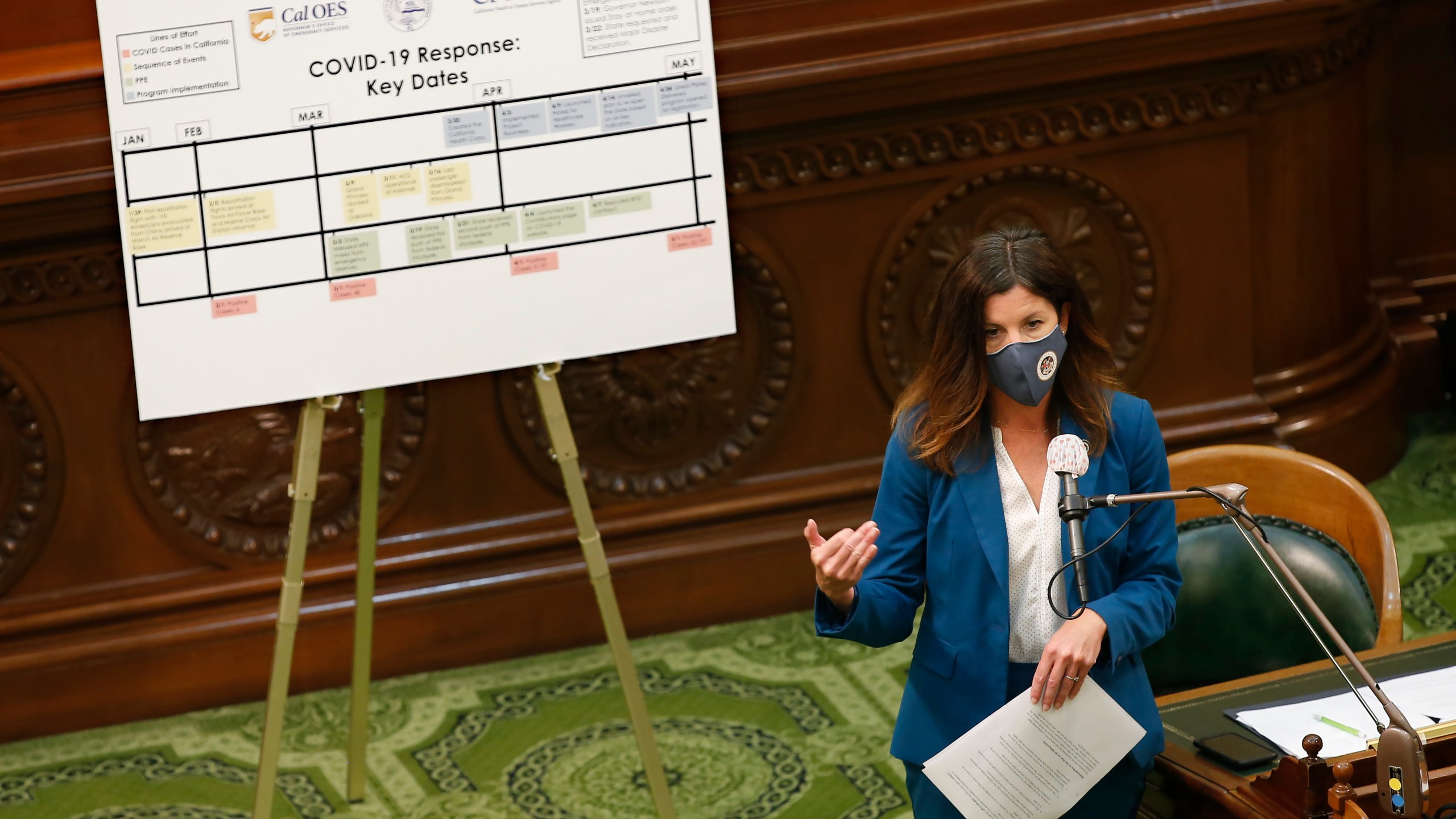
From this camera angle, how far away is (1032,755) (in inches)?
88.3

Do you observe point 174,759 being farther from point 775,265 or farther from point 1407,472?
point 1407,472

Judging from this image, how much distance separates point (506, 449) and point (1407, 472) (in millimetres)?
2994

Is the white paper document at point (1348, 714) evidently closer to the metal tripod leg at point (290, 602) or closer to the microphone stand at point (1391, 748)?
the microphone stand at point (1391, 748)

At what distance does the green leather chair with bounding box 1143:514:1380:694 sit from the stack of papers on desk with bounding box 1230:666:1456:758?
18.3 inches

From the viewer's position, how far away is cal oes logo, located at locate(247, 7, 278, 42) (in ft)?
10.3

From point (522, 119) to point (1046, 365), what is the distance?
149 cm

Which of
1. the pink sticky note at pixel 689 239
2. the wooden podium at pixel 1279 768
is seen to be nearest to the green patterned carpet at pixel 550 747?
the wooden podium at pixel 1279 768

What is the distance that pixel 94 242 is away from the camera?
4055 millimetres

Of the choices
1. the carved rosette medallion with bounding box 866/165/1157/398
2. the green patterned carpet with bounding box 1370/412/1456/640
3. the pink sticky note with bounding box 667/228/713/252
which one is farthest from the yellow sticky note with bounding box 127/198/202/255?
the green patterned carpet with bounding box 1370/412/1456/640

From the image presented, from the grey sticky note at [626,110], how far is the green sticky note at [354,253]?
0.56 m

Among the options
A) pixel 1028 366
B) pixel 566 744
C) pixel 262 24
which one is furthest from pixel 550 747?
pixel 1028 366

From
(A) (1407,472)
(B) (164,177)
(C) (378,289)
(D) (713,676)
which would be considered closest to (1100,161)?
(A) (1407,472)

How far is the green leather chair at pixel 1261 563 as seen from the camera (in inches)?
114

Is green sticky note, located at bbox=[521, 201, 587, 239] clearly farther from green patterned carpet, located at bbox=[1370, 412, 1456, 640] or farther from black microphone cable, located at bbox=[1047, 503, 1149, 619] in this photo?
green patterned carpet, located at bbox=[1370, 412, 1456, 640]
